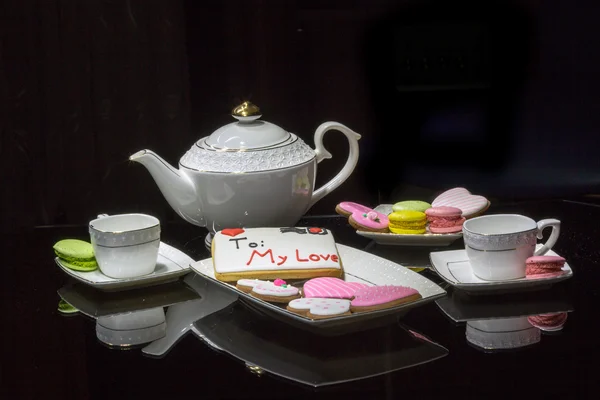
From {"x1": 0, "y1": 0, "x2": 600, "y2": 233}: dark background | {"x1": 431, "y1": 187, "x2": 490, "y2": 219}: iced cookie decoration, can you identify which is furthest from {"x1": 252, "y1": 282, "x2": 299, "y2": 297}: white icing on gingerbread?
{"x1": 0, "y1": 0, "x2": 600, "y2": 233}: dark background

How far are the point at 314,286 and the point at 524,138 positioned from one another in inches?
24.1

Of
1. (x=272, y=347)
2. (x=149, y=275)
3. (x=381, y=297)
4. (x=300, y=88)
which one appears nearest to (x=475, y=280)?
(x=381, y=297)

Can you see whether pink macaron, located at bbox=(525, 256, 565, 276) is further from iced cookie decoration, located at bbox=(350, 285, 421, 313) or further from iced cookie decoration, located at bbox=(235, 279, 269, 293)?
iced cookie decoration, located at bbox=(235, 279, 269, 293)

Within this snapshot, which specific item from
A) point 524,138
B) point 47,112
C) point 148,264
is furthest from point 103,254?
point 524,138

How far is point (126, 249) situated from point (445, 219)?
41 centimetres

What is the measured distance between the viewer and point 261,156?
1.14 meters

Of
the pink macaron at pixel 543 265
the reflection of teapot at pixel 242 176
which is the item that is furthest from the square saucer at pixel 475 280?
the reflection of teapot at pixel 242 176

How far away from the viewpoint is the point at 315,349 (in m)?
0.86

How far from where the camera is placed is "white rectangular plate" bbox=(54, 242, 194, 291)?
1.03 metres

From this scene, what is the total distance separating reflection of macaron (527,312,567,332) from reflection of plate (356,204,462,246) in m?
0.24

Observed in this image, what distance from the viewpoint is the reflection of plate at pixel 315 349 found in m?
0.81

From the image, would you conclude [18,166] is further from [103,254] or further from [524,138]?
[524,138]

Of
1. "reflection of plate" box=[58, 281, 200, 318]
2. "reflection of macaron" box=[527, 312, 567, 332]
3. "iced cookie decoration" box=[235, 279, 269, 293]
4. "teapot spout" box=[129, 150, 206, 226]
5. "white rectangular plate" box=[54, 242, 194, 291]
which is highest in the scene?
"teapot spout" box=[129, 150, 206, 226]

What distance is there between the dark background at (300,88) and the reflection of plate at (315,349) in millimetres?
511
